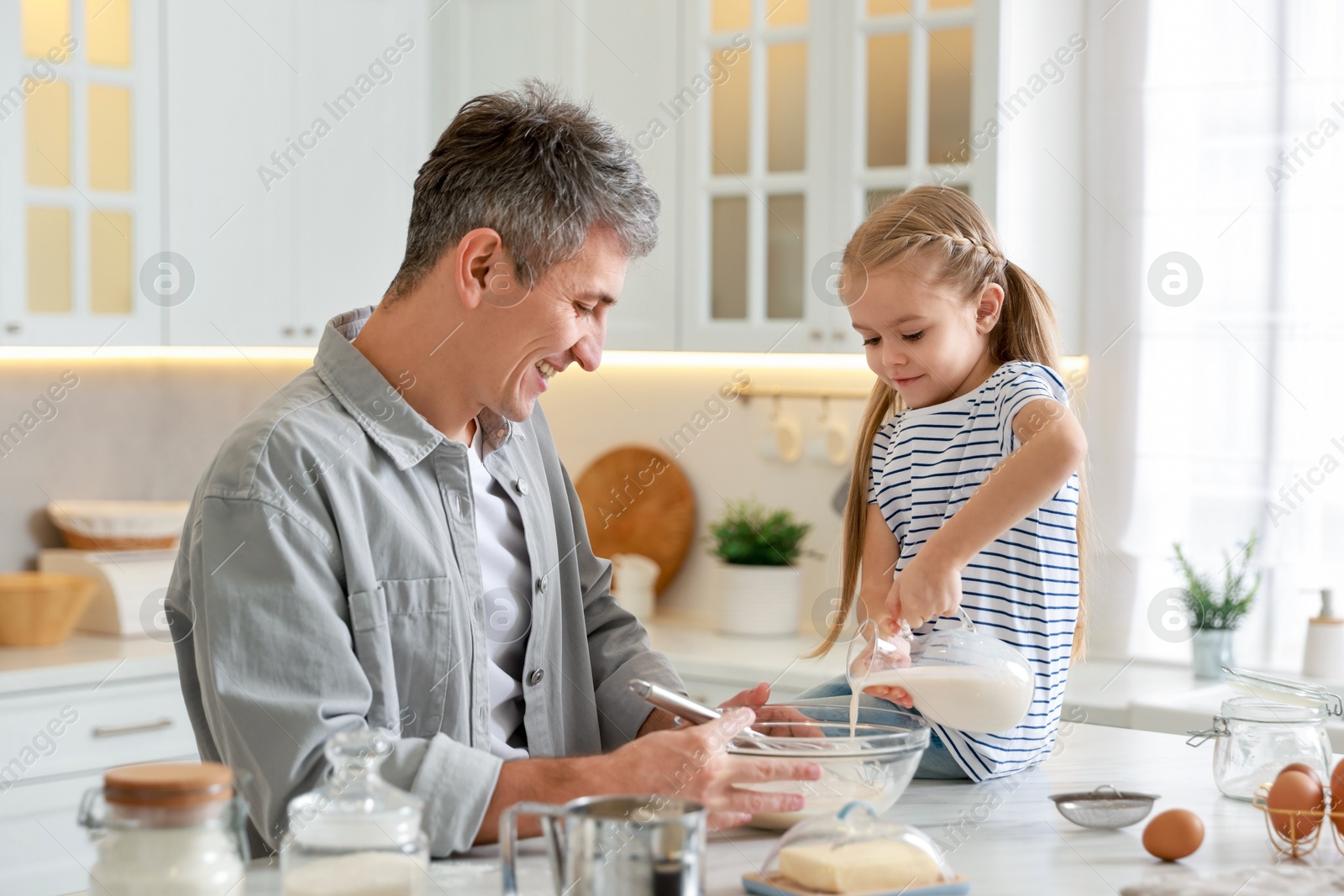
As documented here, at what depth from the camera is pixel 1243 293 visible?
2.91 metres

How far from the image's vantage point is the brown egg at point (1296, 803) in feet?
Result: 3.67

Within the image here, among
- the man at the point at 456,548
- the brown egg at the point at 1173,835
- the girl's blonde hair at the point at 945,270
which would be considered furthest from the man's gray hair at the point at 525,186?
the brown egg at the point at 1173,835

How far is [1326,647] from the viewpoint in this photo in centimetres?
267

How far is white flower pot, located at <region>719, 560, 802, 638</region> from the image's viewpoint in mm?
3199

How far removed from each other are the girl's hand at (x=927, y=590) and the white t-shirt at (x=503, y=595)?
1.45 feet

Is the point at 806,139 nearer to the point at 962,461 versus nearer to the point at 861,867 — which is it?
the point at 962,461

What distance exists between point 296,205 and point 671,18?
98cm

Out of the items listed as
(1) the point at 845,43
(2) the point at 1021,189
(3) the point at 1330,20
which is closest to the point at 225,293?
(1) the point at 845,43

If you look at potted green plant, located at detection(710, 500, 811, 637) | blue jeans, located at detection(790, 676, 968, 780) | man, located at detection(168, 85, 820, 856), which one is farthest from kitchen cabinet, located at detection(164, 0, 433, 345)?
blue jeans, located at detection(790, 676, 968, 780)

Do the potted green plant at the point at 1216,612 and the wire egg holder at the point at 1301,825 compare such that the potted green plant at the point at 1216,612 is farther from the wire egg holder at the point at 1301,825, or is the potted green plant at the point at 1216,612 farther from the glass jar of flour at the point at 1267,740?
the wire egg holder at the point at 1301,825

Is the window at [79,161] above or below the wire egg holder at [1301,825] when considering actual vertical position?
above

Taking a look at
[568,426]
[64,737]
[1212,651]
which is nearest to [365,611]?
[64,737]

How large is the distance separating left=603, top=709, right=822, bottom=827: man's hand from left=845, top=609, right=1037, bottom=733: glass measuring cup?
13 centimetres

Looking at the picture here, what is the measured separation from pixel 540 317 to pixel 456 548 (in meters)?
0.26
